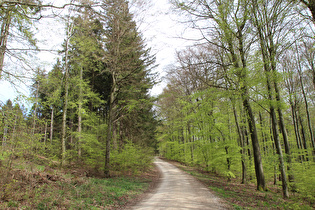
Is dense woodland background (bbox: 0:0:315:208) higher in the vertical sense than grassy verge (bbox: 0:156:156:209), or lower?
higher

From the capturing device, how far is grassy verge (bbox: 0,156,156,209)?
4.49 metres

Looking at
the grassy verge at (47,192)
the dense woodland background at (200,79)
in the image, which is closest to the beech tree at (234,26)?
the dense woodland background at (200,79)

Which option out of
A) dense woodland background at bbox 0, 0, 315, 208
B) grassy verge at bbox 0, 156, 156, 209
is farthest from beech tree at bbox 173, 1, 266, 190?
grassy verge at bbox 0, 156, 156, 209

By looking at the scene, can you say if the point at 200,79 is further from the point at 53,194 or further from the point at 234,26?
the point at 53,194

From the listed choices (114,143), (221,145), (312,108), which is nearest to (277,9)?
(221,145)

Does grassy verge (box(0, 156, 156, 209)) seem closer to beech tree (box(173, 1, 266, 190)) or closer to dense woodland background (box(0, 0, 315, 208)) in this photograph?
dense woodland background (box(0, 0, 315, 208))

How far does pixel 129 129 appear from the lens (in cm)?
1808

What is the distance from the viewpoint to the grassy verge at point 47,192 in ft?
14.7

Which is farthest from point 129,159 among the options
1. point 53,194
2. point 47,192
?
point 53,194

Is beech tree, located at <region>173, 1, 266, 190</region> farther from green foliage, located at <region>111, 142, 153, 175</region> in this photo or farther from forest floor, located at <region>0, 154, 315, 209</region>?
green foliage, located at <region>111, 142, 153, 175</region>

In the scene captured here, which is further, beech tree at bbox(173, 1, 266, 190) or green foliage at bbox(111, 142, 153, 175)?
green foliage at bbox(111, 142, 153, 175)

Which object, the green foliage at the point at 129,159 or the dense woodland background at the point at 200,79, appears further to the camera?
the green foliage at the point at 129,159

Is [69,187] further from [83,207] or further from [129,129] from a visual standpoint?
[129,129]

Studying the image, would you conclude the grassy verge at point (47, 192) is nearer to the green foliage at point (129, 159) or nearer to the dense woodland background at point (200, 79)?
the dense woodland background at point (200, 79)
